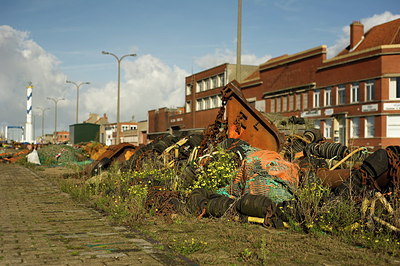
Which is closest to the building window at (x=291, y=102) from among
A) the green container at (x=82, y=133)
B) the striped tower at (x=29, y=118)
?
the green container at (x=82, y=133)

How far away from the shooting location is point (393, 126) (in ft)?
116

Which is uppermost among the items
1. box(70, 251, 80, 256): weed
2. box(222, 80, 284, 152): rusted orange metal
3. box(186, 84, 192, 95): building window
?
box(186, 84, 192, 95): building window

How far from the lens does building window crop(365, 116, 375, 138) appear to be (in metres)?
36.4

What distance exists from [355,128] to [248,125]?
28.4 metres

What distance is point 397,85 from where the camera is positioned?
117ft

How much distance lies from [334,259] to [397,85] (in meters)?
34.1

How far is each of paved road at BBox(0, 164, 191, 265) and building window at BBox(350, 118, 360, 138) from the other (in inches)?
1275

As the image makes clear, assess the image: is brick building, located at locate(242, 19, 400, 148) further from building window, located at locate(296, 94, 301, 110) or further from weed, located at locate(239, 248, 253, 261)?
weed, located at locate(239, 248, 253, 261)

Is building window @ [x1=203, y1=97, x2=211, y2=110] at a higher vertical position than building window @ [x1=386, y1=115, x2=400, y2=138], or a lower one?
higher

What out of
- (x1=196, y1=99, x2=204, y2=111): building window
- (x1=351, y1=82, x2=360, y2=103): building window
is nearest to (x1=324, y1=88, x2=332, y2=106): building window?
(x1=351, y1=82, x2=360, y2=103): building window

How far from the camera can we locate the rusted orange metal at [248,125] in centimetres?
1234

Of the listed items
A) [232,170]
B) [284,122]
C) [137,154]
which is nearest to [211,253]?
[232,170]

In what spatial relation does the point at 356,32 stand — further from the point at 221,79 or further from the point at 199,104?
the point at 199,104

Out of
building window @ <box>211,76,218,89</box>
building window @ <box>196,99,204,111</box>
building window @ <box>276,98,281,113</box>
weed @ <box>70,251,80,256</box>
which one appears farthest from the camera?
building window @ <box>196,99,204,111</box>
